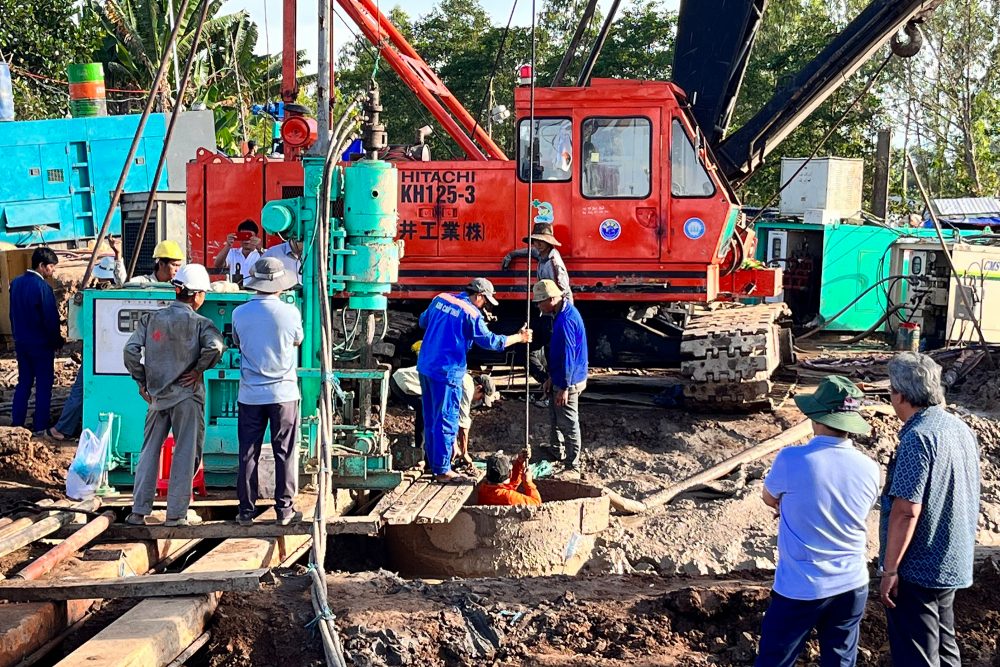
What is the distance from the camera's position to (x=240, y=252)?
12.0 meters

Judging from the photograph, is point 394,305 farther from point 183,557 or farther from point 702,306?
point 183,557

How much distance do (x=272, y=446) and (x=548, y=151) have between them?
567cm

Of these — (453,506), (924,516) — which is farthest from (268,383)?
(924,516)

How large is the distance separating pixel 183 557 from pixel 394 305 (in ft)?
18.4

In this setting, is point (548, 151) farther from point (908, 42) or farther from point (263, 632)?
point (263, 632)

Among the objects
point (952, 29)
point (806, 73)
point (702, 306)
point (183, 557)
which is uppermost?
point (952, 29)

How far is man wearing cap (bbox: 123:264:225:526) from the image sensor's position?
7.45 meters

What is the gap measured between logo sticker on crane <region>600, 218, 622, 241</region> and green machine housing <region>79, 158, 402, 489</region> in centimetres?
408

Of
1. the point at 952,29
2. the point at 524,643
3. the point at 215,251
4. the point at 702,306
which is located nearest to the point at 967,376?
the point at 702,306

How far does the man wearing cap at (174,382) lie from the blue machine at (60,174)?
14.4 metres

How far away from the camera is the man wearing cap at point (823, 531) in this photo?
5055 mm

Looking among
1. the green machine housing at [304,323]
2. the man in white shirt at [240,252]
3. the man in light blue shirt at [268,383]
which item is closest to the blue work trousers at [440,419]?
the green machine housing at [304,323]

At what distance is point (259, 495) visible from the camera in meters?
8.11

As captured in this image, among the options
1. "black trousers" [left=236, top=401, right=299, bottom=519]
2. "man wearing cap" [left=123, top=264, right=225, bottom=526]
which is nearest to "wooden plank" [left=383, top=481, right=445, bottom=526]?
"black trousers" [left=236, top=401, right=299, bottom=519]
